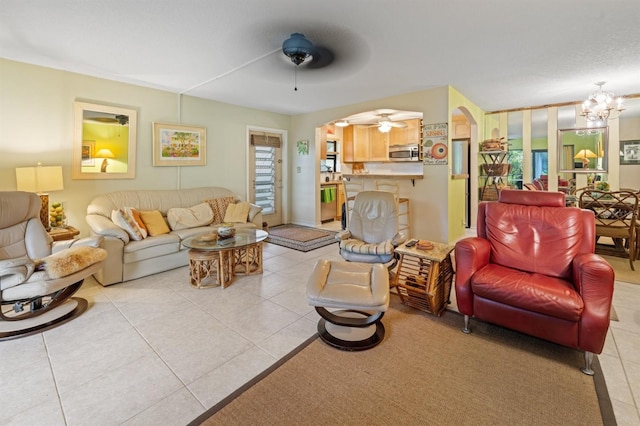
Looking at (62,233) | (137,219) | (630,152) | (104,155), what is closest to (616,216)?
(630,152)

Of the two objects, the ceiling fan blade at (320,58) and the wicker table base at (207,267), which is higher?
the ceiling fan blade at (320,58)

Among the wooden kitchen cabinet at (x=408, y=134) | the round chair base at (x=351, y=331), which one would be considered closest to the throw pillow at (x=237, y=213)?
the round chair base at (x=351, y=331)

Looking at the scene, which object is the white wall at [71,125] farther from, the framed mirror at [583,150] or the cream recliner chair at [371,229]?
the framed mirror at [583,150]

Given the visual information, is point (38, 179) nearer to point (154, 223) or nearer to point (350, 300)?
point (154, 223)

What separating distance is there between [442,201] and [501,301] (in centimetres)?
273

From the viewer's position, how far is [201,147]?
522 centimetres

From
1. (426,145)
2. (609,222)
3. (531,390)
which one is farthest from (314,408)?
(609,222)

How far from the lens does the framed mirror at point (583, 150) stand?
17.7 ft

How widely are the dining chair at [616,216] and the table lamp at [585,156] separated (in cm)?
154

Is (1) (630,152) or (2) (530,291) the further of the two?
(1) (630,152)

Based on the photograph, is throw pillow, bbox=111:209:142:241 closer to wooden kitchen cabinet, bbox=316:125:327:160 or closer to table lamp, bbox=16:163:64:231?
table lamp, bbox=16:163:64:231

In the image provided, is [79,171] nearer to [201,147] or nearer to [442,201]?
[201,147]

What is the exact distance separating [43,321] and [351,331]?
101 inches

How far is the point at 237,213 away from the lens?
4.81 meters
